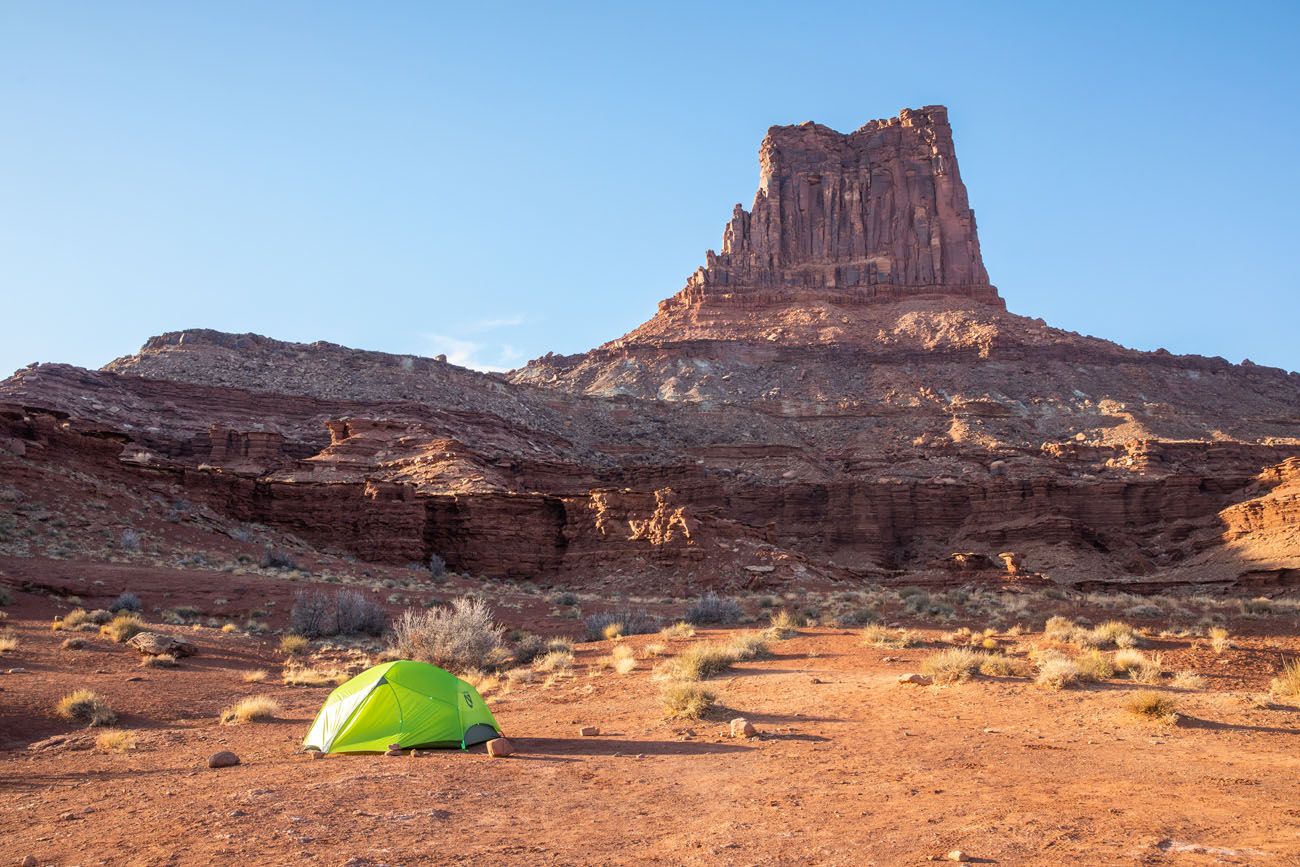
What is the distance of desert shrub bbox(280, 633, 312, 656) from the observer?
17909 millimetres

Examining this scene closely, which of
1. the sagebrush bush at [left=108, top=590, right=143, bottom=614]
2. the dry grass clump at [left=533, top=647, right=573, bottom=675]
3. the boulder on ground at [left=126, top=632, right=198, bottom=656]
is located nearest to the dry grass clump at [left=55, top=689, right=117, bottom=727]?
the boulder on ground at [left=126, top=632, right=198, bottom=656]

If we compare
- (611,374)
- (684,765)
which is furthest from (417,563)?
(611,374)

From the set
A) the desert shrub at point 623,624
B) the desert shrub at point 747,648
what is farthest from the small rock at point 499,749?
the desert shrub at point 623,624

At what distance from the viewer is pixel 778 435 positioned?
6931 centimetres

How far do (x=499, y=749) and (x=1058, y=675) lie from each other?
6962 mm

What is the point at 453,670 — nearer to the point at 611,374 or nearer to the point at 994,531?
the point at 994,531

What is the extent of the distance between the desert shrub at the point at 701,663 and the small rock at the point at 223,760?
636 cm

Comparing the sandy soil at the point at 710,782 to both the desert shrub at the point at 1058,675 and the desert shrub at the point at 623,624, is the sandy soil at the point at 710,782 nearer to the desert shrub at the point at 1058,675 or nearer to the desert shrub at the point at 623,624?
the desert shrub at the point at 1058,675

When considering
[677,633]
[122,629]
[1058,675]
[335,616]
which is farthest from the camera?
[335,616]

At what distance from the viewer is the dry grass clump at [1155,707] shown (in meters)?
9.97

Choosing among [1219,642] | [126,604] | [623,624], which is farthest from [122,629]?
[1219,642]

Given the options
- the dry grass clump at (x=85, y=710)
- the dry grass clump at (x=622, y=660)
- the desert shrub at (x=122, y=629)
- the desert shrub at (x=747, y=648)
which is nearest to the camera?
the dry grass clump at (x=85, y=710)

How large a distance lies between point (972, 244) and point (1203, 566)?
64.7 m

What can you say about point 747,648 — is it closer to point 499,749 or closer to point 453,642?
point 453,642
